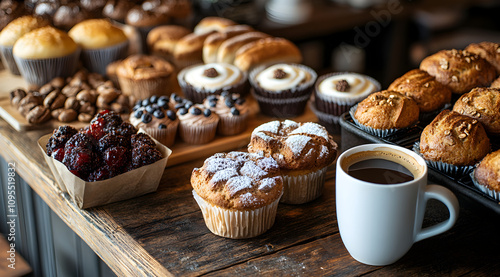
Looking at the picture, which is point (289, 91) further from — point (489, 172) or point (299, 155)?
point (489, 172)

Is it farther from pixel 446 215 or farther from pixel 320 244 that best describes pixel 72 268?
pixel 446 215

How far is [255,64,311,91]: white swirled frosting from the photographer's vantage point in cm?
226

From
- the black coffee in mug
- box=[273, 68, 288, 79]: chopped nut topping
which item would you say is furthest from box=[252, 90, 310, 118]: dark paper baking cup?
the black coffee in mug

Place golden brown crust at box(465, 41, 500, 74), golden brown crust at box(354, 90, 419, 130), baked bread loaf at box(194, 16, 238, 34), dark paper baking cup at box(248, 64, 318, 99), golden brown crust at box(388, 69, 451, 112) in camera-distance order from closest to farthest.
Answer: golden brown crust at box(354, 90, 419, 130) → golden brown crust at box(388, 69, 451, 112) → golden brown crust at box(465, 41, 500, 74) → dark paper baking cup at box(248, 64, 318, 99) → baked bread loaf at box(194, 16, 238, 34)

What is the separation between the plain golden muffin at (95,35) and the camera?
2.77 meters

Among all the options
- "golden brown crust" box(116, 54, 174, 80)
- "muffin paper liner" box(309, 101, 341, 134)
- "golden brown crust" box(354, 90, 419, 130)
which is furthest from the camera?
"golden brown crust" box(116, 54, 174, 80)

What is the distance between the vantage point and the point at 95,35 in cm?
279

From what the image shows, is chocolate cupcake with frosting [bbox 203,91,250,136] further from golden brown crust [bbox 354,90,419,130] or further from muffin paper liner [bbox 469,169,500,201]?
muffin paper liner [bbox 469,169,500,201]

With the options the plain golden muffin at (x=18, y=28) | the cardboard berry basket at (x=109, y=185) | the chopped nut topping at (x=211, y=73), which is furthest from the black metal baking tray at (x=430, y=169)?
the plain golden muffin at (x=18, y=28)

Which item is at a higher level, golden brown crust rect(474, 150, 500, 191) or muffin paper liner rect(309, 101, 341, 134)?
golden brown crust rect(474, 150, 500, 191)

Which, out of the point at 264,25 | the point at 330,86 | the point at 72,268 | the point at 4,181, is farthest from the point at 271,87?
the point at 264,25

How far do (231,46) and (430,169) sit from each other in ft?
4.62

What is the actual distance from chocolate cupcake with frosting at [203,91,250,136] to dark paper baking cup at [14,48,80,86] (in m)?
0.89

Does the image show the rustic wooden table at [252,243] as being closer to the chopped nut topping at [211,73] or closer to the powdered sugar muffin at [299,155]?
the powdered sugar muffin at [299,155]
